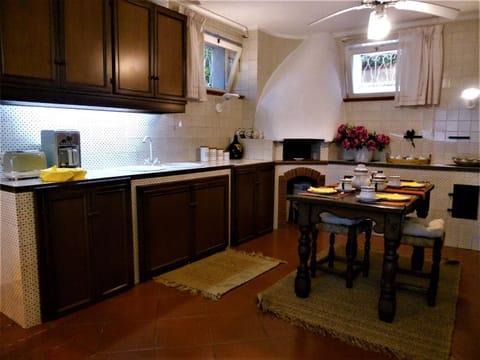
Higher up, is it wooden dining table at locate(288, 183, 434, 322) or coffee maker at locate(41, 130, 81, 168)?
coffee maker at locate(41, 130, 81, 168)

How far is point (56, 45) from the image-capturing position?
7.93 ft

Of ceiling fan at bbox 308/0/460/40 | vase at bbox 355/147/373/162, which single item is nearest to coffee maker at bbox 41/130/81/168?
ceiling fan at bbox 308/0/460/40

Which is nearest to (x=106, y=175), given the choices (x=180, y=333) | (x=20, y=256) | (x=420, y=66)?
(x=20, y=256)

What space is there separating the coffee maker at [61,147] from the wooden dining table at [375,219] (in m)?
1.69

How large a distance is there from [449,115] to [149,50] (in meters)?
3.55

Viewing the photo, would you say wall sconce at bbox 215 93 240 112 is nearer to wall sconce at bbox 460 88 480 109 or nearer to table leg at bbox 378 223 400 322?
wall sconce at bbox 460 88 480 109

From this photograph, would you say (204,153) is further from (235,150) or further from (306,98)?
(306,98)

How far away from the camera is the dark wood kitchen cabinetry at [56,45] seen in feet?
7.22

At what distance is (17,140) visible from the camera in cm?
260

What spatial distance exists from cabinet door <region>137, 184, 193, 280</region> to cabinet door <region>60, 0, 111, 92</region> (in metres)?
0.90

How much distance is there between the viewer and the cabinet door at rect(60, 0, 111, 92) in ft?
8.13

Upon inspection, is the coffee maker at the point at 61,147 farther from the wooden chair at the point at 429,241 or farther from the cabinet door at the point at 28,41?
the wooden chair at the point at 429,241

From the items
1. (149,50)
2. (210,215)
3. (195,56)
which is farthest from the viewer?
(195,56)

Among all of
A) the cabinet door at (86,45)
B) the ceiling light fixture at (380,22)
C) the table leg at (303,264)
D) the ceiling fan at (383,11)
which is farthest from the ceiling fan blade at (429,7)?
the cabinet door at (86,45)
